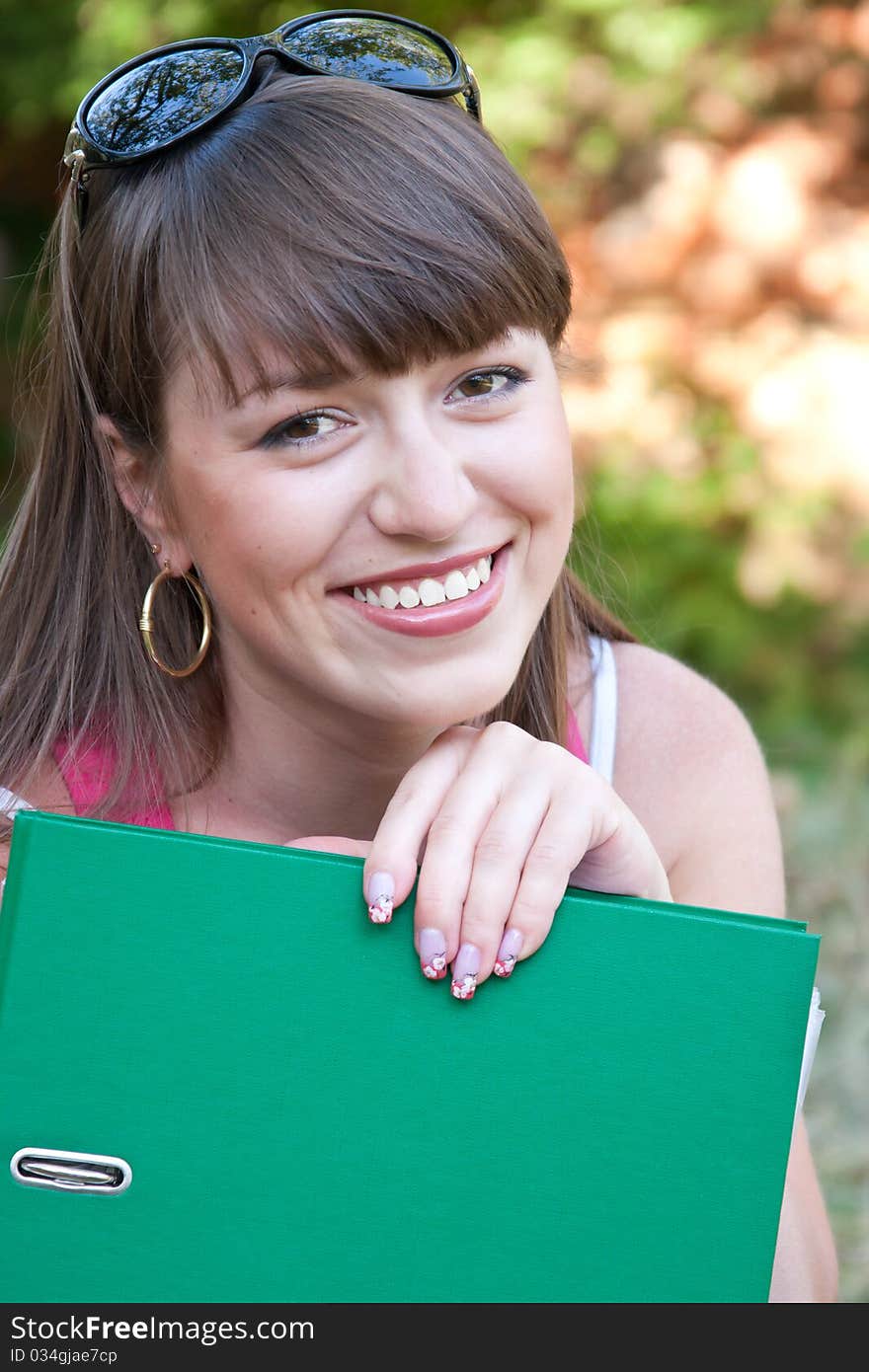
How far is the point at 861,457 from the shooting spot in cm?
424

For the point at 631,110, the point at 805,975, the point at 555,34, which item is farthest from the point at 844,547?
the point at 805,975

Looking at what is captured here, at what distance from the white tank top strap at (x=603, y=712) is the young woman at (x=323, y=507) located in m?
0.12

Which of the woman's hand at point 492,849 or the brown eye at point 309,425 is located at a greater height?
the brown eye at point 309,425

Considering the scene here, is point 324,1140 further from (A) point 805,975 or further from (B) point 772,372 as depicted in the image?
(B) point 772,372

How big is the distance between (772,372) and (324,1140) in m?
3.62

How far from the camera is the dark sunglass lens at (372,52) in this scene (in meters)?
1.73

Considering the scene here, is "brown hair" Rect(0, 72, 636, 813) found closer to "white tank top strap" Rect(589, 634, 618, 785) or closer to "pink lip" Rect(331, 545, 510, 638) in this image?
"white tank top strap" Rect(589, 634, 618, 785)

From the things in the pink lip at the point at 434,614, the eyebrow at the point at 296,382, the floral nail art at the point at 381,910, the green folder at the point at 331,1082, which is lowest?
the green folder at the point at 331,1082

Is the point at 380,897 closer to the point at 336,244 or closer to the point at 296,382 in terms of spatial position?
the point at 296,382

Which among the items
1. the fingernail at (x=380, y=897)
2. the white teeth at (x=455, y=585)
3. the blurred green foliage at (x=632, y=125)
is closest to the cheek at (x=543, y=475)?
the white teeth at (x=455, y=585)

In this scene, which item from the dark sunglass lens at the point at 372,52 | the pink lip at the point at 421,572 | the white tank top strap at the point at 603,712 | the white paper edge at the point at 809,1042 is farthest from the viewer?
the white tank top strap at the point at 603,712

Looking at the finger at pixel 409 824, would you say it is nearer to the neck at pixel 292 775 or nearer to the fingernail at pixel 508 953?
the fingernail at pixel 508 953

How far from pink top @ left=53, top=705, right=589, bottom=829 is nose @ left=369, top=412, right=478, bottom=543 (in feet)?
1.82

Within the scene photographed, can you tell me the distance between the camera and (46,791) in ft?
6.04
